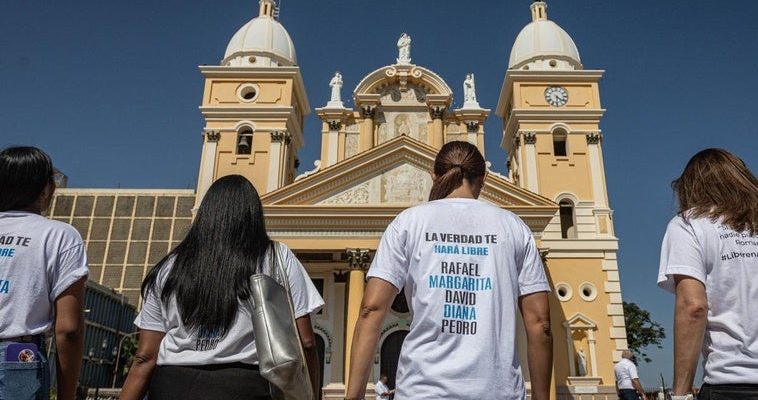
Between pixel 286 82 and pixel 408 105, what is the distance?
19.3ft

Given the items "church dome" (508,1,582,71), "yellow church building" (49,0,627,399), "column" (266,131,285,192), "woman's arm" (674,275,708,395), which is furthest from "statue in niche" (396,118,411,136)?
"woman's arm" (674,275,708,395)

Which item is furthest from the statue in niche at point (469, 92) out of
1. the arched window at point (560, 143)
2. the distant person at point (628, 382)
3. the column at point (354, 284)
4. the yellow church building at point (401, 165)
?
the distant person at point (628, 382)

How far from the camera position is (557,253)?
80.7 ft

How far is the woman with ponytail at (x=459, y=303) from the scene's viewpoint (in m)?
2.85

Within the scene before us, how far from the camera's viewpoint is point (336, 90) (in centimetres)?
2947

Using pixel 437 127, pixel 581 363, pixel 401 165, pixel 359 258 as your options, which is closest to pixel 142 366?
pixel 359 258

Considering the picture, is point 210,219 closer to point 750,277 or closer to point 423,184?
point 750,277

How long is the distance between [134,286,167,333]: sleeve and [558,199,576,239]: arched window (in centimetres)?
2382

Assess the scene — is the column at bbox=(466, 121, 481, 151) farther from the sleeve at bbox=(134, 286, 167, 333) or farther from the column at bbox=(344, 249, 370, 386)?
the sleeve at bbox=(134, 286, 167, 333)

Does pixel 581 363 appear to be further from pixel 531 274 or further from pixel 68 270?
pixel 68 270

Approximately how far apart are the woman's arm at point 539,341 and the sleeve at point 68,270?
2.40 m

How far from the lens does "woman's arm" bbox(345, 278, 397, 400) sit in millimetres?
3006

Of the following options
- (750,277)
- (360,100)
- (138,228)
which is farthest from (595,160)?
(138,228)

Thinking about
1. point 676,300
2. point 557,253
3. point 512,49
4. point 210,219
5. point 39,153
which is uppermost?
point 512,49
